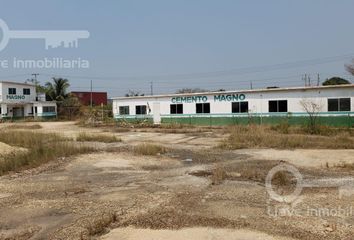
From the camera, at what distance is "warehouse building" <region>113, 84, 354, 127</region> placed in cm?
2714

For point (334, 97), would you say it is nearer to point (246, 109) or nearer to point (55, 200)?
point (246, 109)

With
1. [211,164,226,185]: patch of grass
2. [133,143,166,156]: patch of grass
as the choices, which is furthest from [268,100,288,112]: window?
[211,164,226,185]: patch of grass

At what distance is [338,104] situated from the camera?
27047 mm

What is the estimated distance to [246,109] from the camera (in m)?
31.3

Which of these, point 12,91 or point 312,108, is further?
point 12,91

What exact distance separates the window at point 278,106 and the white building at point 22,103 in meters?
37.3

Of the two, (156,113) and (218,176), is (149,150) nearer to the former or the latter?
(218,176)

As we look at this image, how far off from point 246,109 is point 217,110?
109 inches

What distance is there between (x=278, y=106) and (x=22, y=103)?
40.8 meters

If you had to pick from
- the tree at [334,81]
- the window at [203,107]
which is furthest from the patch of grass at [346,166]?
the tree at [334,81]

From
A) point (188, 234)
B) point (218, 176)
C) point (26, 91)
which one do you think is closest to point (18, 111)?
point (26, 91)

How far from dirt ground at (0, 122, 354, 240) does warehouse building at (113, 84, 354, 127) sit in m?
15.1

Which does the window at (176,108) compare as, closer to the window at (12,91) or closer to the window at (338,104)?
the window at (338,104)

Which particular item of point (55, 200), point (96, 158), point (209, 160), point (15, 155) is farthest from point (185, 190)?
point (15, 155)
